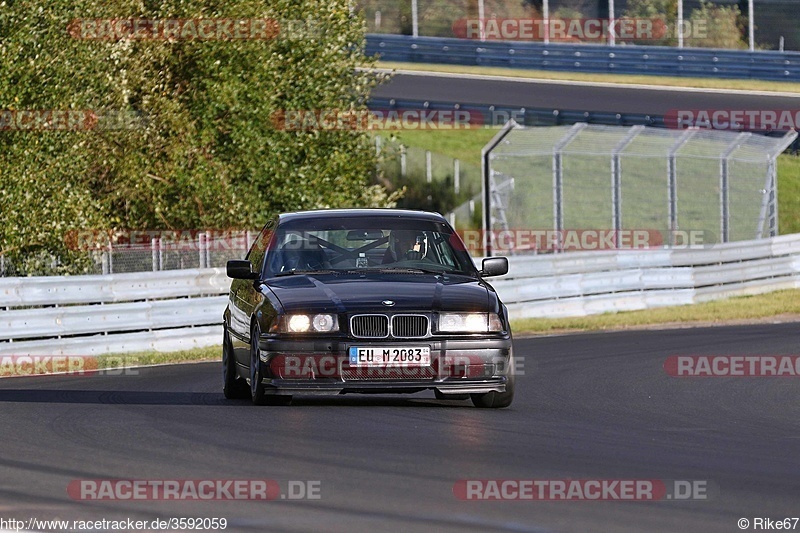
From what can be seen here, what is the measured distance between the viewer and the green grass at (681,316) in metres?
23.0

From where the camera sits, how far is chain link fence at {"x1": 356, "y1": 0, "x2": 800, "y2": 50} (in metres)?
41.5

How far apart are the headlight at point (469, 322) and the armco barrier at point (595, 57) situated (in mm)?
30924

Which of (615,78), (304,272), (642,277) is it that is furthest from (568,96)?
(304,272)

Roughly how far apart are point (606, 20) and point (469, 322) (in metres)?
35.3

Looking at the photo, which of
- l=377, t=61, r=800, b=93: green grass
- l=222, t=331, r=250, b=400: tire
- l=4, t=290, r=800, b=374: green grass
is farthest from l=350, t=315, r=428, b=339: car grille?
l=377, t=61, r=800, b=93: green grass

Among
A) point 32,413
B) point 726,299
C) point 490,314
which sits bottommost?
point 726,299

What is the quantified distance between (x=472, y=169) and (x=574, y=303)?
12.8m

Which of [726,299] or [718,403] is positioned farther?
[726,299]

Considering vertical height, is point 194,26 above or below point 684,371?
above

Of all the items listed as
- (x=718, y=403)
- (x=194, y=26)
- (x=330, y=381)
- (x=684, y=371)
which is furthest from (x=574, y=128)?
(x=330, y=381)

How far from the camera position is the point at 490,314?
1091 cm

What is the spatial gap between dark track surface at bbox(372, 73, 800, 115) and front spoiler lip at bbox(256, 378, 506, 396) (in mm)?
27779

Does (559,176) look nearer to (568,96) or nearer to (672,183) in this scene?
(672,183)

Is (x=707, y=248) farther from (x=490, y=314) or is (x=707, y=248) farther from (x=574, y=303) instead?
(x=490, y=314)
